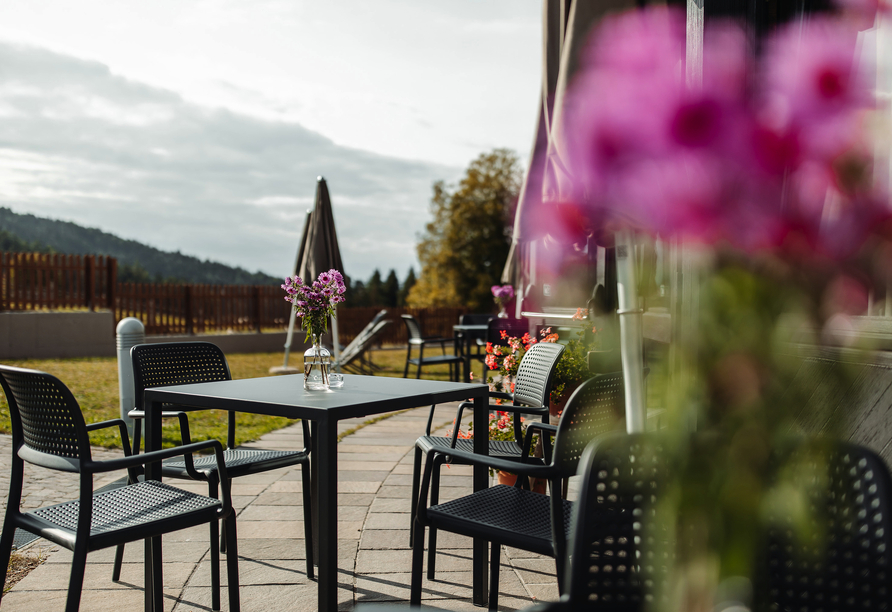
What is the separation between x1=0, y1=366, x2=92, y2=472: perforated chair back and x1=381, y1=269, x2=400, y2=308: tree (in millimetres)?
56824

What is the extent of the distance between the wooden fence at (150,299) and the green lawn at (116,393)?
180 cm

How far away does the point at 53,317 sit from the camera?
1217 centimetres

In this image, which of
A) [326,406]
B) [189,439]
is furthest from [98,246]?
[326,406]

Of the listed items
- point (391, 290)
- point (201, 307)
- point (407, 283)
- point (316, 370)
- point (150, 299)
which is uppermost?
point (407, 283)

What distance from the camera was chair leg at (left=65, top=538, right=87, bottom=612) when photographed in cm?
160

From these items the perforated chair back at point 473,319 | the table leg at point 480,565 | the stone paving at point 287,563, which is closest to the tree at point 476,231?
the perforated chair back at point 473,319

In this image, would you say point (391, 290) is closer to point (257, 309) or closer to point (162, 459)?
point (257, 309)

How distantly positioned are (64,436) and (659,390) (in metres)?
1.73

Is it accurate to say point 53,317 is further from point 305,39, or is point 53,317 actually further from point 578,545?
point 578,545

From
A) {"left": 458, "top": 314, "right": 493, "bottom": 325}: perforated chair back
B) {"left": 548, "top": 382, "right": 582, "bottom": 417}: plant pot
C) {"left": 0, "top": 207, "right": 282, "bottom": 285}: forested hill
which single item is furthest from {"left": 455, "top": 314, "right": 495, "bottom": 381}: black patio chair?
{"left": 0, "top": 207, "right": 282, "bottom": 285}: forested hill

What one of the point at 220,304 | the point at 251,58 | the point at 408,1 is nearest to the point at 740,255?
the point at 408,1

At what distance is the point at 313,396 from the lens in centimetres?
223

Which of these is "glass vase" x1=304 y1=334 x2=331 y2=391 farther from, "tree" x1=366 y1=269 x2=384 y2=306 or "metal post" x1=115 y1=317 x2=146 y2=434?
"tree" x1=366 y1=269 x2=384 y2=306

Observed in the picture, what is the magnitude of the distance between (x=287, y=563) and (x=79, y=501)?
106 cm
